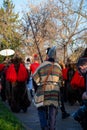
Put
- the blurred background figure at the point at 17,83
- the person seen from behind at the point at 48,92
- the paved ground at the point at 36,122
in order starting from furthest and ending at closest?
the blurred background figure at the point at 17,83
the paved ground at the point at 36,122
the person seen from behind at the point at 48,92

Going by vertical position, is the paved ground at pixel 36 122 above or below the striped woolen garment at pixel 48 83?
below

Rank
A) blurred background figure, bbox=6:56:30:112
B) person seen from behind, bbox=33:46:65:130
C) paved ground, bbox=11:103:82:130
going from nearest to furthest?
person seen from behind, bbox=33:46:65:130 → paved ground, bbox=11:103:82:130 → blurred background figure, bbox=6:56:30:112

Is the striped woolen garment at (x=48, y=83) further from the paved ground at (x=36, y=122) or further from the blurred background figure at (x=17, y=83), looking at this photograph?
the blurred background figure at (x=17, y=83)

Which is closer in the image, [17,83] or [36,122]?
[36,122]

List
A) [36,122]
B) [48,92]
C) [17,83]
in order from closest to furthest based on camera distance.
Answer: [48,92] < [36,122] < [17,83]

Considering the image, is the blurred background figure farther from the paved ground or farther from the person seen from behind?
the person seen from behind

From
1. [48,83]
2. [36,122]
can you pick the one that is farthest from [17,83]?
[48,83]

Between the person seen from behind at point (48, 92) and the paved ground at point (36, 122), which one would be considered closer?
the person seen from behind at point (48, 92)

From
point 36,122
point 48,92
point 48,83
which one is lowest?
point 36,122

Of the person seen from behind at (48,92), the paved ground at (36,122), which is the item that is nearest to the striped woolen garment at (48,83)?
the person seen from behind at (48,92)

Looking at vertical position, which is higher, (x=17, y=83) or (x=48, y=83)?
(x=48, y=83)

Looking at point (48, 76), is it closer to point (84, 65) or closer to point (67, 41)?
point (84, 65)

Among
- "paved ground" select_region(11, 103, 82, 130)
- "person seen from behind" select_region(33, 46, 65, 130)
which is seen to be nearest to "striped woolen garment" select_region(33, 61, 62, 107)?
"person seen from behind" select_region(33, 46, 65, 130)

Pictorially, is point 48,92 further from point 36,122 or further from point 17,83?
point 17,83
